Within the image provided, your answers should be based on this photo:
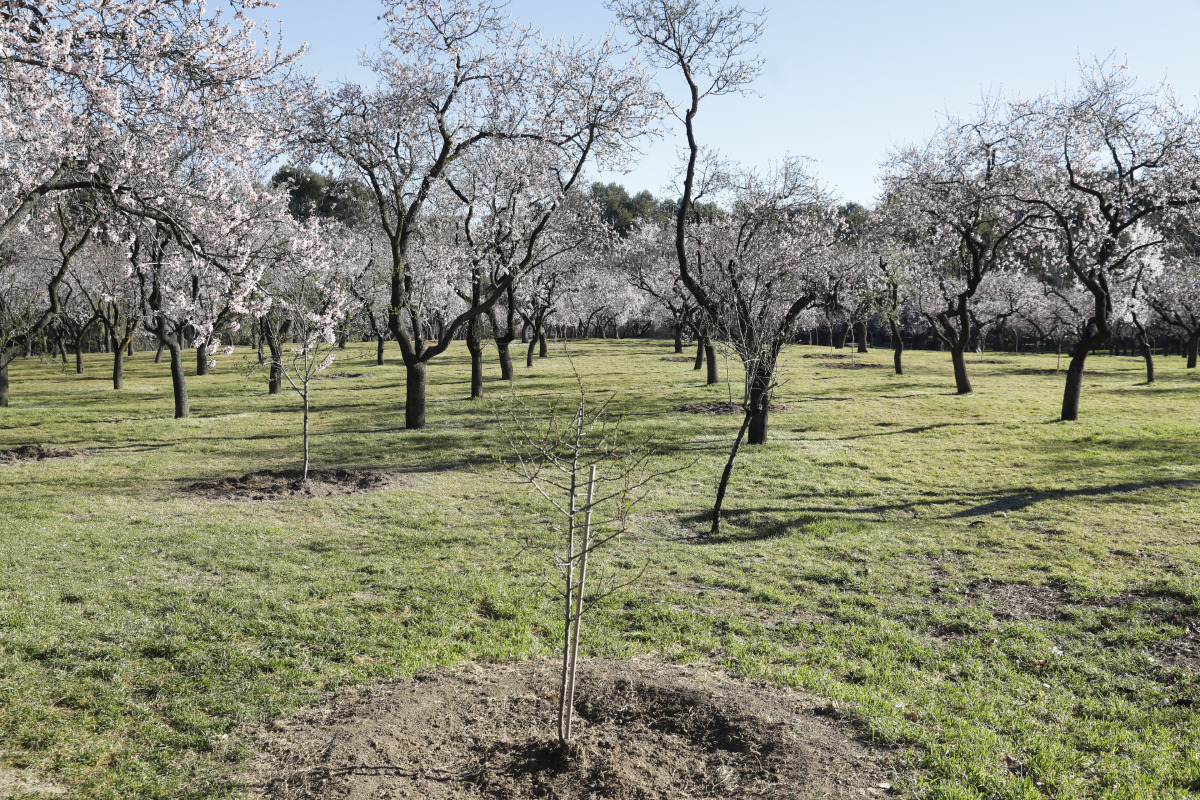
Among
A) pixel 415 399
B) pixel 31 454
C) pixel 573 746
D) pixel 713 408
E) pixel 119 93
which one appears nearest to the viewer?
pixel 573 746

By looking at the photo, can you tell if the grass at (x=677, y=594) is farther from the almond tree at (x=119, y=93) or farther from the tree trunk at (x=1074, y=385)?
the almond tree at (x=119, y=93)

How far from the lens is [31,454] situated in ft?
52.1

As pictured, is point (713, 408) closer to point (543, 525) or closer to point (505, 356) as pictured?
point (505, 356)

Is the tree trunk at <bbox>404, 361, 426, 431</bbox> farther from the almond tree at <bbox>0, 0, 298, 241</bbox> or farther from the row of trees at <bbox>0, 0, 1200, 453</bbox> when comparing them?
the almond tree at <bbox>0, 0, 298, 241</bbox>

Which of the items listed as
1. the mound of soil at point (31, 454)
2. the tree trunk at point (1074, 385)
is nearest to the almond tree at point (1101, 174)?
the tree trunk at point (1074, 385)

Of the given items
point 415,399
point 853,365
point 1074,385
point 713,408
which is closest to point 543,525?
point 415,399

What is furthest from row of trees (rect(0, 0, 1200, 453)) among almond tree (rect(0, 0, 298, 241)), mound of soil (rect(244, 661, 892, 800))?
mound of soil (rect(244, 661, 892, 800))

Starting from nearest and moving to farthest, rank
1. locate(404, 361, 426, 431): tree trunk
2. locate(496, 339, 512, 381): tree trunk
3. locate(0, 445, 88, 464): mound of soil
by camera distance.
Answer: locate(0, 445, 88, 464): mound of soil → locate(404, 361, 426, 431): tree trunk → locate(496, 339, 512, 381): tree trunk

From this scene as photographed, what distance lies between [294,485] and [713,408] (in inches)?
533

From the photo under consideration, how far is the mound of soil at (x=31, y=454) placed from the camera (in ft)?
50.8

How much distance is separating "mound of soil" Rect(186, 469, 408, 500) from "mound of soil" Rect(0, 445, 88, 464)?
16.9 ft

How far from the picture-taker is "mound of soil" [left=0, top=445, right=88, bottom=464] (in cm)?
1548

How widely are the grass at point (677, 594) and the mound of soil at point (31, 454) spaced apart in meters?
0.76

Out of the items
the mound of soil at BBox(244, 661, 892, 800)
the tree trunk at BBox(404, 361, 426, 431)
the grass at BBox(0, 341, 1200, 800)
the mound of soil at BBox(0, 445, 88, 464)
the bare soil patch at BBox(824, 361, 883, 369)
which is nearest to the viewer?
the mound of soil at BBox(244, 661, 892, 800)
